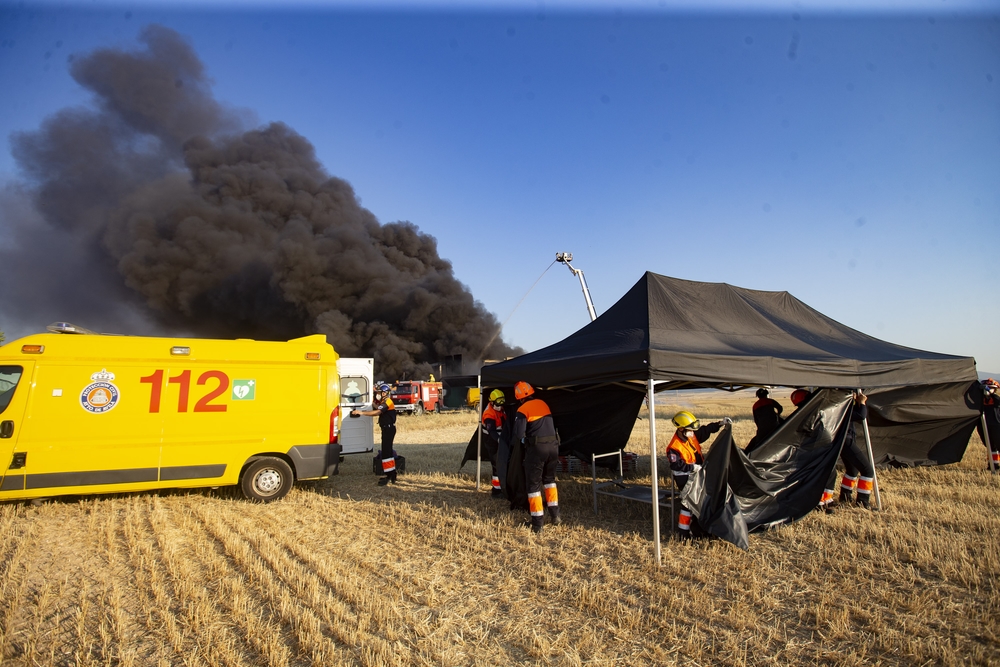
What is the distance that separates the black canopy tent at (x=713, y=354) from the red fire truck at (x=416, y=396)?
Answer: 17.5m

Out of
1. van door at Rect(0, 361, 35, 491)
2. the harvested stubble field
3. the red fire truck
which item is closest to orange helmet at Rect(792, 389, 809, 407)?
the harvested stubble field

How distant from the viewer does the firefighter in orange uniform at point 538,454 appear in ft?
18.6

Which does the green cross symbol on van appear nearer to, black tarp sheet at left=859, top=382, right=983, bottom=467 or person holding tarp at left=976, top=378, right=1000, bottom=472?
black tarp sheet at left=859, top=382, right=983, bottom=467

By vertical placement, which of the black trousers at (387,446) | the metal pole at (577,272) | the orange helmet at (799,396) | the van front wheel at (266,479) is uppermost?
the metal pole at (577,272)

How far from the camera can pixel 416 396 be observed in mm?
25953

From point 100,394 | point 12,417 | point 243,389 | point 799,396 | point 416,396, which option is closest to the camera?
point 12,417

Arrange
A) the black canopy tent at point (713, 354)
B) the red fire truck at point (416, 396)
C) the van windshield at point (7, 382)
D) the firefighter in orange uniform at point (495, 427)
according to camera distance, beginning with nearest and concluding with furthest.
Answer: the black canopy tent at point (713, 354), the van windshield at point (7, 382), the firefighter in orange uniform at point (495, 427), the red fire truck at point (416, 396)

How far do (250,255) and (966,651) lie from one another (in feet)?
132

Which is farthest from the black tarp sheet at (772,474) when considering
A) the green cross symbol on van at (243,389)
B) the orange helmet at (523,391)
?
the green cross symbol on van at (243,389)

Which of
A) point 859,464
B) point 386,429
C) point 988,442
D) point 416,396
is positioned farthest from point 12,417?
point 416,396

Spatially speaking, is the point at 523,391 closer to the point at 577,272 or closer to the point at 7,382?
the point at 7,382

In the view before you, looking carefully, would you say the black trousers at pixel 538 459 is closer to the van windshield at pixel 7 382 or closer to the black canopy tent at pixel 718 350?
the black canopy tent at pixel 718 350

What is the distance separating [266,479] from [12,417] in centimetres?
280

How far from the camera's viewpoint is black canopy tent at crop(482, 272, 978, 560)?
5.25 m
